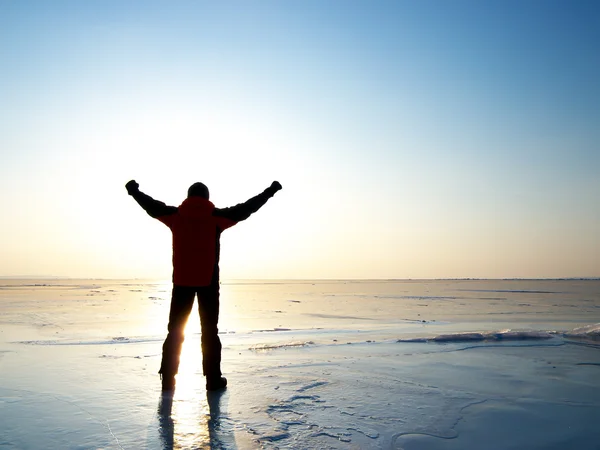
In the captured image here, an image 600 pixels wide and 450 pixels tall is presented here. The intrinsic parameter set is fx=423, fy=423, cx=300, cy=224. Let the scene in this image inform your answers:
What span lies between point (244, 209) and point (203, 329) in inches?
58.8

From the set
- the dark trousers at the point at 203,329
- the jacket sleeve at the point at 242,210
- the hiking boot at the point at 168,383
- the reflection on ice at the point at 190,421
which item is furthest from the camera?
the jacket sleeve at the point at 242,210

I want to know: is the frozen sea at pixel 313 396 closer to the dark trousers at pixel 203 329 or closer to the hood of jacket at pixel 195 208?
the dark trousers at pixel 203 329

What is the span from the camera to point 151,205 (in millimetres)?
4848

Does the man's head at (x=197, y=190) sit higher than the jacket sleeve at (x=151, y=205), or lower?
higher

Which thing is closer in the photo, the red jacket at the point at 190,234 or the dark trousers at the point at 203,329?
the dark trousers at the point at 203,329

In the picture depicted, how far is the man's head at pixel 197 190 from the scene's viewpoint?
5020 millimetres

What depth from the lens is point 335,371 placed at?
565 centimetres

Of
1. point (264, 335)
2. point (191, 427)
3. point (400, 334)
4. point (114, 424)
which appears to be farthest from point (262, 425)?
point (400, 334)

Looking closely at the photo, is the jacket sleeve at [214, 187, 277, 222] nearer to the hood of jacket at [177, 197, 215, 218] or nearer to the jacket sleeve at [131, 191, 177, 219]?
the hood of jacket at [177, 197, 215, 218]

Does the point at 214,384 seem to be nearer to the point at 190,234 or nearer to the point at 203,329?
the point at 203,329

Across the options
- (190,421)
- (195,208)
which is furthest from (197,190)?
(190,421)

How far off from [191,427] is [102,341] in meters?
6.08

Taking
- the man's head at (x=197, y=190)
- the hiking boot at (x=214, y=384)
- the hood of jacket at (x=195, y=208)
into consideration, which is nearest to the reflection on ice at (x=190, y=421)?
the hiking boot at (x=214, y=384)

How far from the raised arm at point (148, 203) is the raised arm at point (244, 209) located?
0.58m
